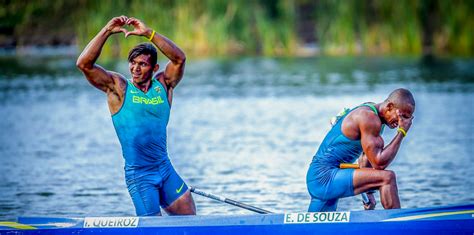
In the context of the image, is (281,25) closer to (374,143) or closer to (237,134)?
(237,134)

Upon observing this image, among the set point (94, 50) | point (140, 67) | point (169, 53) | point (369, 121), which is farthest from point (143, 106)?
point (369, 121)

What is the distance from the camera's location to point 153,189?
11156 mm

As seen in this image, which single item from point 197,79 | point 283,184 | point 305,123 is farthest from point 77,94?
point 283,184

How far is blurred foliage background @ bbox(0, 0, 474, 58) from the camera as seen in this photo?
4866 cm

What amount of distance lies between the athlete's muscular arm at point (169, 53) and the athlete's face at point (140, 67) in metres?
0.17

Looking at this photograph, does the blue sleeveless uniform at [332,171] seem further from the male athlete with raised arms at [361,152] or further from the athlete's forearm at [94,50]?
the athlete's forearm at [94,50]

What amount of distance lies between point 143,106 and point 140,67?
1.12 ft

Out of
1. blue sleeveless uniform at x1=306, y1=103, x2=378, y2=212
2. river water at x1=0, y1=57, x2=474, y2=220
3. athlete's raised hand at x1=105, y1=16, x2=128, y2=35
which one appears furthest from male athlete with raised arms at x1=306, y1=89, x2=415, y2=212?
river water at x1=0, y1=57, x2=474, y2=220

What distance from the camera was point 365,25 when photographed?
4981cm

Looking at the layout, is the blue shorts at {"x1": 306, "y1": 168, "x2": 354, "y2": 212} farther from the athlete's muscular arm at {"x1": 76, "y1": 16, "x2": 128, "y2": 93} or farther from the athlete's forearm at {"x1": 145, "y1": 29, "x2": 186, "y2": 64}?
the athlete's muscular arm at {"x1": 76, "y1": 16, "x2": 128, "y2": 93}

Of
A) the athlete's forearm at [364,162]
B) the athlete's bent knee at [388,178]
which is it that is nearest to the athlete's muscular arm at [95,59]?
the athlete's forearm at [364,162]

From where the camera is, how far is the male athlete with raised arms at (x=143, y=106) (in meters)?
11.0

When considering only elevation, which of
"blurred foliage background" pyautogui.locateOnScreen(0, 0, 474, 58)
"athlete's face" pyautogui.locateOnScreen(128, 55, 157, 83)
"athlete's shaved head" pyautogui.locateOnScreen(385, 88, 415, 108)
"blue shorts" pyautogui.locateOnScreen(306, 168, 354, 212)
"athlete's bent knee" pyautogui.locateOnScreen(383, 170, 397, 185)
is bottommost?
"blurred foliage background" pyautogui.locateOnScreen(0, 0, 474, 58)

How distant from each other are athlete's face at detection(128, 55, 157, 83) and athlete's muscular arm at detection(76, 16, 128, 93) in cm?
13
